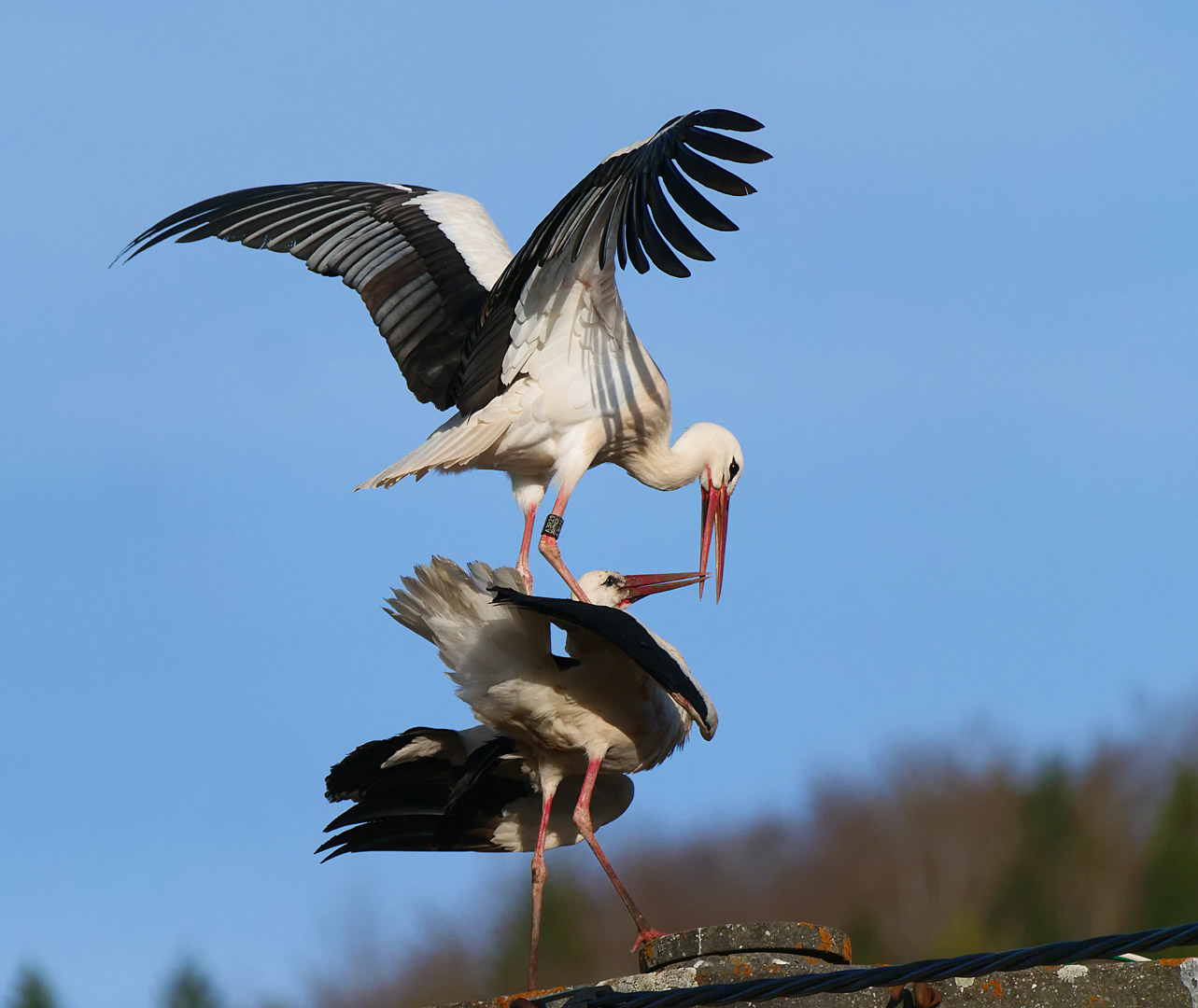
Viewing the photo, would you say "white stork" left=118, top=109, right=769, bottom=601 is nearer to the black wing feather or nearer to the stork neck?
the stork neck

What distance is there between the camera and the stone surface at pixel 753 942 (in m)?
4.45

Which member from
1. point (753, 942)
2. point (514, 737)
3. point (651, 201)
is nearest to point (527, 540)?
point (514, 737)

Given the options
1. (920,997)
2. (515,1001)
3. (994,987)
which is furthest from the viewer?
(515,1001)

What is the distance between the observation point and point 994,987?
12.4ft

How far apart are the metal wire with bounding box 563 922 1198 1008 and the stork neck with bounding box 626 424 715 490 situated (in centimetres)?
491

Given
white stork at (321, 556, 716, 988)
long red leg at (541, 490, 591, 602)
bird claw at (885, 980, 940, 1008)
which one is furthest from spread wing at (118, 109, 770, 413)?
bird claw at (885, 980, 940, 1008)

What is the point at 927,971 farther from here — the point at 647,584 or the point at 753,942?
the point at 647,584

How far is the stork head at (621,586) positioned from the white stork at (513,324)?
12 cm

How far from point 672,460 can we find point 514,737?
232cm

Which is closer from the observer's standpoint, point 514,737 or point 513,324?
point 514,737

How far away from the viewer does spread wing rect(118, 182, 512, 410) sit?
8250mm

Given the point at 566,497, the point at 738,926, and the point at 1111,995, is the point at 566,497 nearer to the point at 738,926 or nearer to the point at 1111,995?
the point at 738,926

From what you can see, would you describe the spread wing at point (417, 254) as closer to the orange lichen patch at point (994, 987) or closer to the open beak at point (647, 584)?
the open beak at point (647, 584)

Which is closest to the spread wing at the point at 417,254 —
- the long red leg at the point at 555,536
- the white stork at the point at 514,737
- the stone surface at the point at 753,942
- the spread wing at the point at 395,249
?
the spread wing at the point at 395,249
